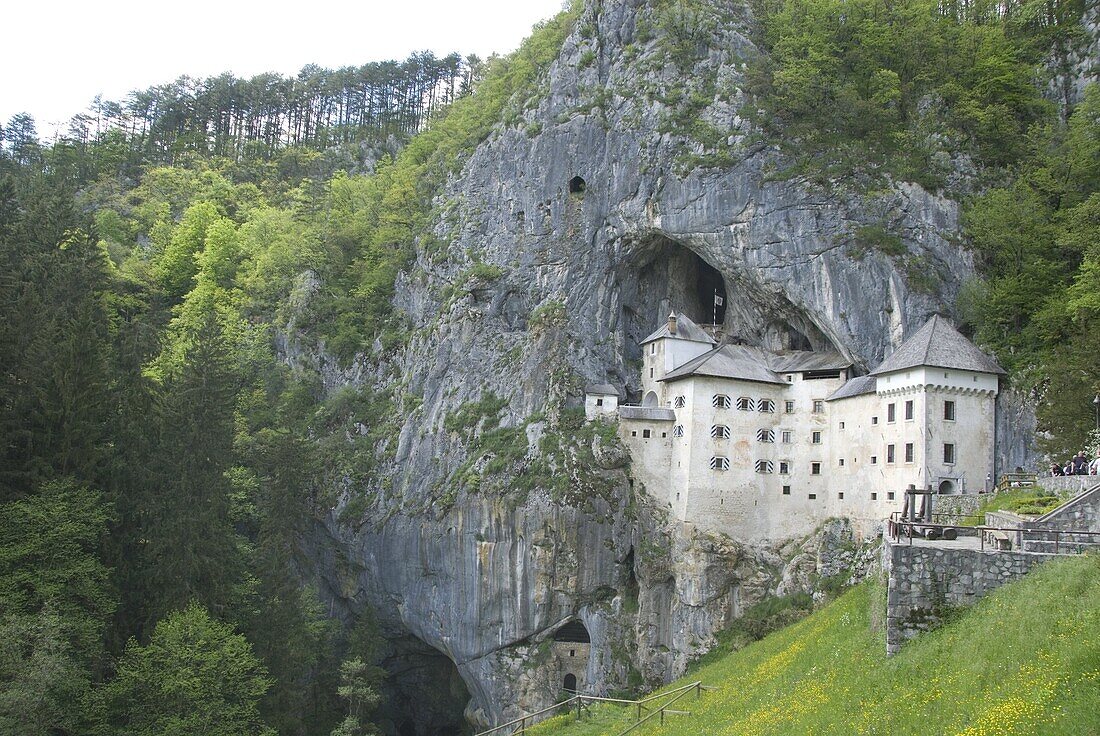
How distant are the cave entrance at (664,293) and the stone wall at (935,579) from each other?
121ft

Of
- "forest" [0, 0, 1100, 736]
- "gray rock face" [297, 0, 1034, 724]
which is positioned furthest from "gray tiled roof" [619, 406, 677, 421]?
"forest" [0, 0, 1100, 736]

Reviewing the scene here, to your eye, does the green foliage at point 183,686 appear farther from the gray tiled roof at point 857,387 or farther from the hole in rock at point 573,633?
the gray tiled roof at point 857,387

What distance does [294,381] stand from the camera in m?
61.4

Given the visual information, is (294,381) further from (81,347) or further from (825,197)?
(825,197)

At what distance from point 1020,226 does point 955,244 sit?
3023mm

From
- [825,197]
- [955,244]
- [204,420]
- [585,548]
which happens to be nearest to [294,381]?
[204,420]

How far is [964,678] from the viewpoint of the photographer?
14461 millimetres

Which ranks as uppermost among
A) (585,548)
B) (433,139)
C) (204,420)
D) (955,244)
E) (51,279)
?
(433,139)

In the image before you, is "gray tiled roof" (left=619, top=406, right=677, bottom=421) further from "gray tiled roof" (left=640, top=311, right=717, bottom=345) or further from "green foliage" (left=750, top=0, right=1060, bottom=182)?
"green foliage" (left=750, top=0, right=1060, bottom=182)

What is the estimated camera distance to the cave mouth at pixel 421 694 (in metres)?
56.3

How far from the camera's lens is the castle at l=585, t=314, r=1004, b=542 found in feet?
132

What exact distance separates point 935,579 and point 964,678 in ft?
11.3

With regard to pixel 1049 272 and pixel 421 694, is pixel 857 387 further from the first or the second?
pixel 421 694

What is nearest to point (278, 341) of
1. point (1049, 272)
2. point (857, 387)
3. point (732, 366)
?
point (732, 366)
